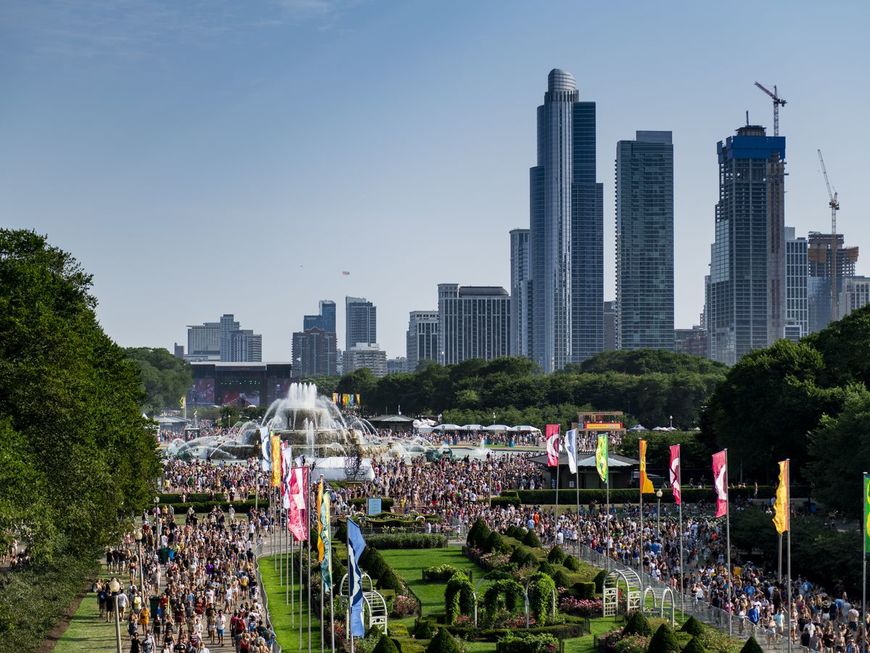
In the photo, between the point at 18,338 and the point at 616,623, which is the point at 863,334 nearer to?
the point at 616,623

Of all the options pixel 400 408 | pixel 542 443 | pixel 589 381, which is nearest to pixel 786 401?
pixel 542 443


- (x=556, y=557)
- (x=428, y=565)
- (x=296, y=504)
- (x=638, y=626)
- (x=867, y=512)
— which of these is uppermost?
(x=867, y=512)

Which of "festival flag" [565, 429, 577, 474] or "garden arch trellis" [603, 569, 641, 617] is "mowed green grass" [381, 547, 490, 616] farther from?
"festival flag" [565, 429, 577, 474]

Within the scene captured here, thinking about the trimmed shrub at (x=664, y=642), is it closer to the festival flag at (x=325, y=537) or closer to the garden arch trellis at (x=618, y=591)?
the garden arch trellis at (x=618, y=591)

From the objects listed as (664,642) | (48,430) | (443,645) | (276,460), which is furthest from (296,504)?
(276,460)

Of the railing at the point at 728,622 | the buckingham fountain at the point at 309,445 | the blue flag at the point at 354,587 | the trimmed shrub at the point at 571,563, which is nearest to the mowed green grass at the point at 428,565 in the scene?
the trimmed shrub at the point at 571,563

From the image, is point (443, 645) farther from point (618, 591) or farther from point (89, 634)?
point (89, 634)
